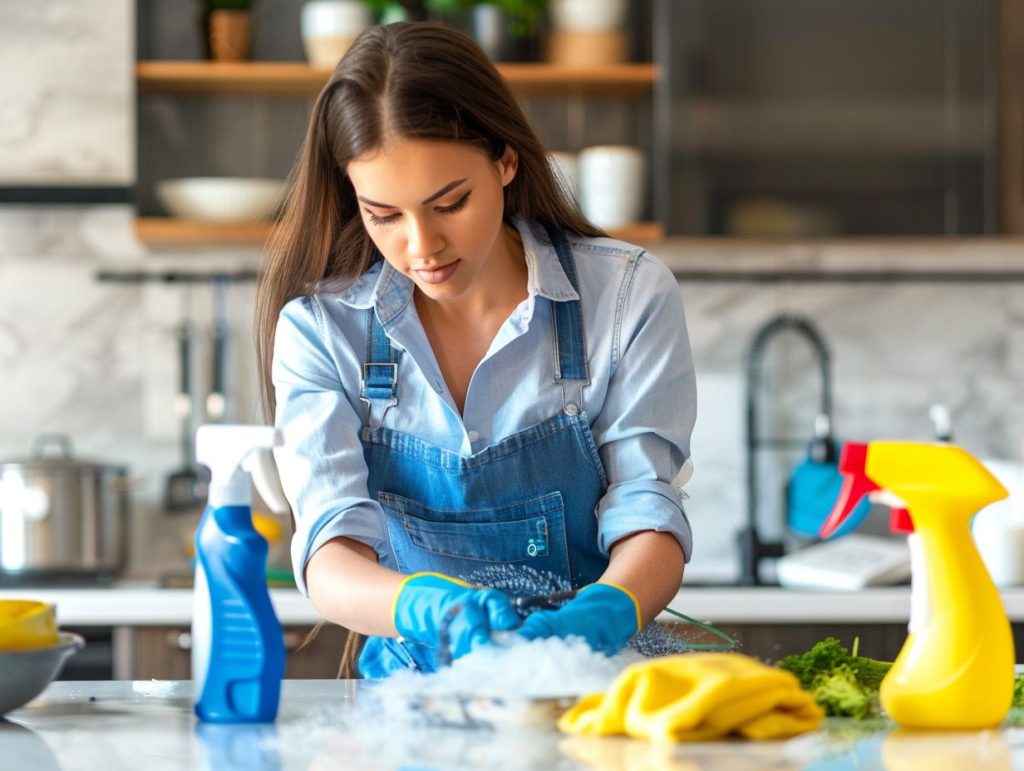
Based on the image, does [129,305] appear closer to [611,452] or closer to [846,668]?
[611,452]

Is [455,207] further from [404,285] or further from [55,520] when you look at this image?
[55,520]

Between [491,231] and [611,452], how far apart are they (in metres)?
0.27

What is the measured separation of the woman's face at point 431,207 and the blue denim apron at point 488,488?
16 centimetres

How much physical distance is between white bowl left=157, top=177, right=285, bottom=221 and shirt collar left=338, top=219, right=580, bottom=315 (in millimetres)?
1286

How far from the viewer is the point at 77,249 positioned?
3025mm

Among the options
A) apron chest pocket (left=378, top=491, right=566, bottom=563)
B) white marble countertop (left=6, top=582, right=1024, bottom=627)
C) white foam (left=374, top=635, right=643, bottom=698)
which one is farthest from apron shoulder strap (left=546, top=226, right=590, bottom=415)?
white marble countertop (left=6, top=582, right=1024, bottom=627)

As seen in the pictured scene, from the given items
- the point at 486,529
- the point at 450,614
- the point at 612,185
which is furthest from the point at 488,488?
the point at 612,185

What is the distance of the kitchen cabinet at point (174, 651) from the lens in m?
2.51

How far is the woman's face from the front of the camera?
1.36m

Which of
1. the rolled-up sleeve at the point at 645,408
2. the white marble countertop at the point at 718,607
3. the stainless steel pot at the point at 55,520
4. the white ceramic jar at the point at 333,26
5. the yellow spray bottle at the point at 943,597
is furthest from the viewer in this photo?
the white ceramic jar at the point at 333,26

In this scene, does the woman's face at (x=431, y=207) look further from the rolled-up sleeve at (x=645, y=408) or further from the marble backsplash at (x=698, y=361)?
the marble backsplash at (x=698, y=361)

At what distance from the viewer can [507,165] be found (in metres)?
1.49

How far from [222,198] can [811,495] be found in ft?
4.38

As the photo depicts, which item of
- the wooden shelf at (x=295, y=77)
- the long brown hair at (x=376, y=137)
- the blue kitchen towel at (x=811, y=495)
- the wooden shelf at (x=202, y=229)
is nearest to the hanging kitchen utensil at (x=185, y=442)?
the wooden shelf at (x=202, y=229)
